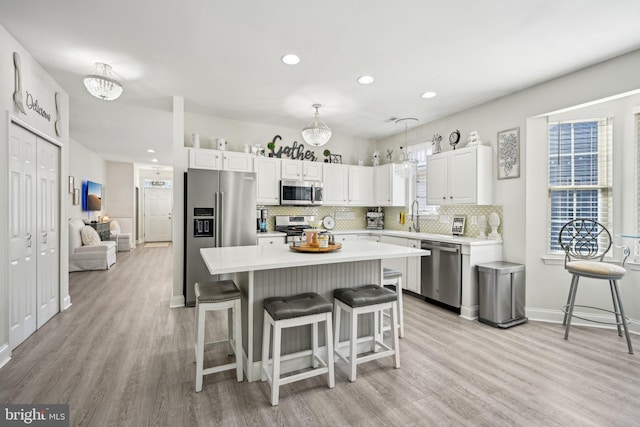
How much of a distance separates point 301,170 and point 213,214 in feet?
5.60

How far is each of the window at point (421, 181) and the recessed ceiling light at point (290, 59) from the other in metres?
2.93

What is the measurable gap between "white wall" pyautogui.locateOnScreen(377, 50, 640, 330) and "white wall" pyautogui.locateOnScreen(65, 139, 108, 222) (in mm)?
8006

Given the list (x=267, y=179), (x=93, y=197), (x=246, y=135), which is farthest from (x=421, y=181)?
(x=93, y=197)

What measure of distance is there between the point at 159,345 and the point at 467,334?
3097 mm

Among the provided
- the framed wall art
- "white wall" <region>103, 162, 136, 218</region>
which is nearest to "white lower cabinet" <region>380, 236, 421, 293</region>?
the framed wall art

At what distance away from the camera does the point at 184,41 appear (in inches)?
106

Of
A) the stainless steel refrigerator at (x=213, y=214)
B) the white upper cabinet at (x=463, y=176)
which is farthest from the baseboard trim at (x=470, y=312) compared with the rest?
the stainless steel refrigerator at (x=213, y=214)

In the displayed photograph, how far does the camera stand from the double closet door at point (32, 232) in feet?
8.92

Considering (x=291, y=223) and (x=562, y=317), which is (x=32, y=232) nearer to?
(x=291, y=223)

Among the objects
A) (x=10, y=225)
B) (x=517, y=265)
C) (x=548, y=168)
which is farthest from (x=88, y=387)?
(x=548, y=168)

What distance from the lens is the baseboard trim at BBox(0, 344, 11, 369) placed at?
2.44 meters

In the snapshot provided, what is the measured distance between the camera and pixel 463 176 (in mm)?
4105

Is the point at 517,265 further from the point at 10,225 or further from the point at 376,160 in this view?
the point at 10,225

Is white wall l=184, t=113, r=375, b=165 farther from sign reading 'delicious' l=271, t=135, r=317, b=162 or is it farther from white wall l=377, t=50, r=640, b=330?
white wall l=377, t=50, r=640, b=330
